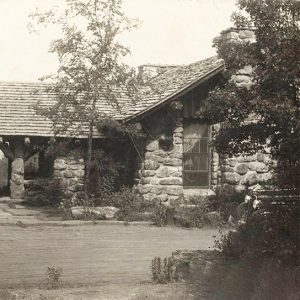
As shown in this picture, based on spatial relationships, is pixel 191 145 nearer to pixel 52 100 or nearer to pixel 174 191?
pixel 174 191

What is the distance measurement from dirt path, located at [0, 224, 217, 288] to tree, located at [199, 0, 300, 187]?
2669 millimetres

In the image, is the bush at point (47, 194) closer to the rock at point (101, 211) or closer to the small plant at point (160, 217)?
the rock at point (101, 211)

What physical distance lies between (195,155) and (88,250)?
747 centimetres

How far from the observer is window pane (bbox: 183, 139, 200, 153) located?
57.3 feet

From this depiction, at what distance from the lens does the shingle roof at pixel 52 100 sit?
660 inches

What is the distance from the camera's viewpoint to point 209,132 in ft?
58.0

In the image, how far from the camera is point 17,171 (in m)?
18.1

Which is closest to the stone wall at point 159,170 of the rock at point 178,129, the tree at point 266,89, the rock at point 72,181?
the rock at point 178,129

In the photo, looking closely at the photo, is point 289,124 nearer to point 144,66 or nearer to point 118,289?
point 118,289

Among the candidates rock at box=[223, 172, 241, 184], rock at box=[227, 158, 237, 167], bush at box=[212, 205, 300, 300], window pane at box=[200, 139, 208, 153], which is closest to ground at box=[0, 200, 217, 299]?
bush at box=[212, 205, 300, 300]

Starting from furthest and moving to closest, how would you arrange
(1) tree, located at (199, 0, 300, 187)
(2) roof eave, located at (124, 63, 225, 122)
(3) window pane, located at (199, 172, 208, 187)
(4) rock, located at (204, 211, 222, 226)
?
(3) window pane, located at (199, 172, 208, 187)
(2) roof eave, located at (124, 63, 225, 122)
(4) rock, located at (204, 211, 222, 226)
(1) tree, located at (199, 0, 300, 187)

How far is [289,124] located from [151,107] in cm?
807

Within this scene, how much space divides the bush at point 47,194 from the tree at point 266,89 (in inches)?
329

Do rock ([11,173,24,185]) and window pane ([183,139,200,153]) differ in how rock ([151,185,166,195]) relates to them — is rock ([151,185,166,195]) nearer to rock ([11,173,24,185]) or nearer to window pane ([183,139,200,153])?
window pane ([183,139,200,153])
